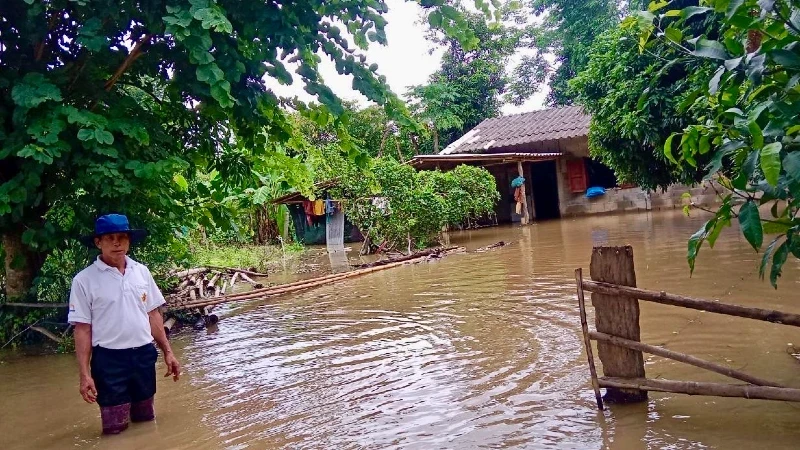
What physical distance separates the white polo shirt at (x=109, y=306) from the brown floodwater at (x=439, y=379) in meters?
0.66

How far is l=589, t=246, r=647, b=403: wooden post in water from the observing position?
3650mm

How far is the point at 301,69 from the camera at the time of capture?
6.01m

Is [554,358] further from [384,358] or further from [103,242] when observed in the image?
[103,242]

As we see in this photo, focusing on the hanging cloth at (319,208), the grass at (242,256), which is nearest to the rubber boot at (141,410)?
the grass at (242,256)

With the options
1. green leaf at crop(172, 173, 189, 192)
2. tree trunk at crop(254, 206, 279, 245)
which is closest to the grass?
tree trunk at crop(254, 206, 279, 245)

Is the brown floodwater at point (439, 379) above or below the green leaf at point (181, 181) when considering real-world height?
below

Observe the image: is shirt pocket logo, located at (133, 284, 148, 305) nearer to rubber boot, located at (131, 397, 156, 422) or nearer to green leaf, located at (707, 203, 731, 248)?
rubber boot, located at (131, 397, 156, 422)

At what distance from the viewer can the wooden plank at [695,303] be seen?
10.3 ft

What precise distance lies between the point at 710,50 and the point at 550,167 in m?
23.0

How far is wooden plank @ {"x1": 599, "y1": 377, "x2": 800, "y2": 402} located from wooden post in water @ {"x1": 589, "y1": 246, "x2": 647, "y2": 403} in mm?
73

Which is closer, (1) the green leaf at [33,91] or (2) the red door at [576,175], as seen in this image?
(1) the green leaf at [33,91]

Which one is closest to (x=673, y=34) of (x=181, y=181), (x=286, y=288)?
(x=181, y=181)

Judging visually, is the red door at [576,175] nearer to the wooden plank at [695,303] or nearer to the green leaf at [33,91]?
the green leaf at [33,91]

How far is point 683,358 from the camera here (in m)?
Result: 3.53
